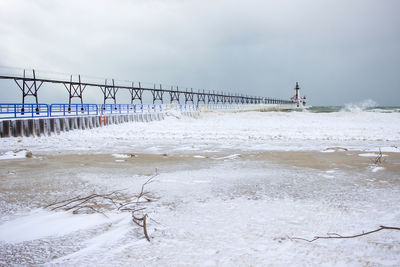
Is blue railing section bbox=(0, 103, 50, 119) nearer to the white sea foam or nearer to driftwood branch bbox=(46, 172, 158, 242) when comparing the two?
the white sea foam

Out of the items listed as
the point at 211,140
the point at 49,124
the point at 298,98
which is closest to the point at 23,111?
the point at 49,124

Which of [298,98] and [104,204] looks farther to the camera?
[298,98]

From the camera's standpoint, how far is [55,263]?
268 cm

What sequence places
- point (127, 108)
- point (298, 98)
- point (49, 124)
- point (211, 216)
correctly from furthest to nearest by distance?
point (298, 98) → point (127, 108) → point (49, 124) → point (211, 216)

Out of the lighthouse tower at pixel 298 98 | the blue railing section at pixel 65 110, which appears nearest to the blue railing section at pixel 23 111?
the blue railing section at pixel 65 110

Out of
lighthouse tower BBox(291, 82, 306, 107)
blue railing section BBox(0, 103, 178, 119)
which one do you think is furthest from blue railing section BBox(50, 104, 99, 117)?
lighthouse tower BBox(291, 82, 306, 107)

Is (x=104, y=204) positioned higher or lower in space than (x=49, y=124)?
lower

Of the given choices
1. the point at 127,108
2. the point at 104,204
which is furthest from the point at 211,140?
the point at 127,108

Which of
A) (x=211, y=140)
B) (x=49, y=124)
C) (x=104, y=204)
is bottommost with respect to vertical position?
(x=211, y=140)

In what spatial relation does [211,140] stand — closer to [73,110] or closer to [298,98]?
[73,110]

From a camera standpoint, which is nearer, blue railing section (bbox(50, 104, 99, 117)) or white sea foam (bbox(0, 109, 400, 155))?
white sea foam (bbox(0, 109, 400, 155))

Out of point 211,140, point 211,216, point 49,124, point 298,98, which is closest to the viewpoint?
point 211,216

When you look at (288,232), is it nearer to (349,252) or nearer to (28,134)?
(349,252)

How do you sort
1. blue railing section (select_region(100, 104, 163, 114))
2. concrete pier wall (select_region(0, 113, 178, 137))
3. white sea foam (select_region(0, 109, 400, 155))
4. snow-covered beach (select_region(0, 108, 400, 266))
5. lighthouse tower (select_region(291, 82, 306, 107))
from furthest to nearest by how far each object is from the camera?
1. lighthouse tower (select_region(291, 82, 306, 107))
2. blue railing section (select_region(100, 104, 163, 114))
3. concrete pier wall (select_region(0, 113, 178, 137))
4. white sea foam (select_region(0, 109, 400, 155))
5. snow-covered beach (select_region(0, 108, 400, 266))
